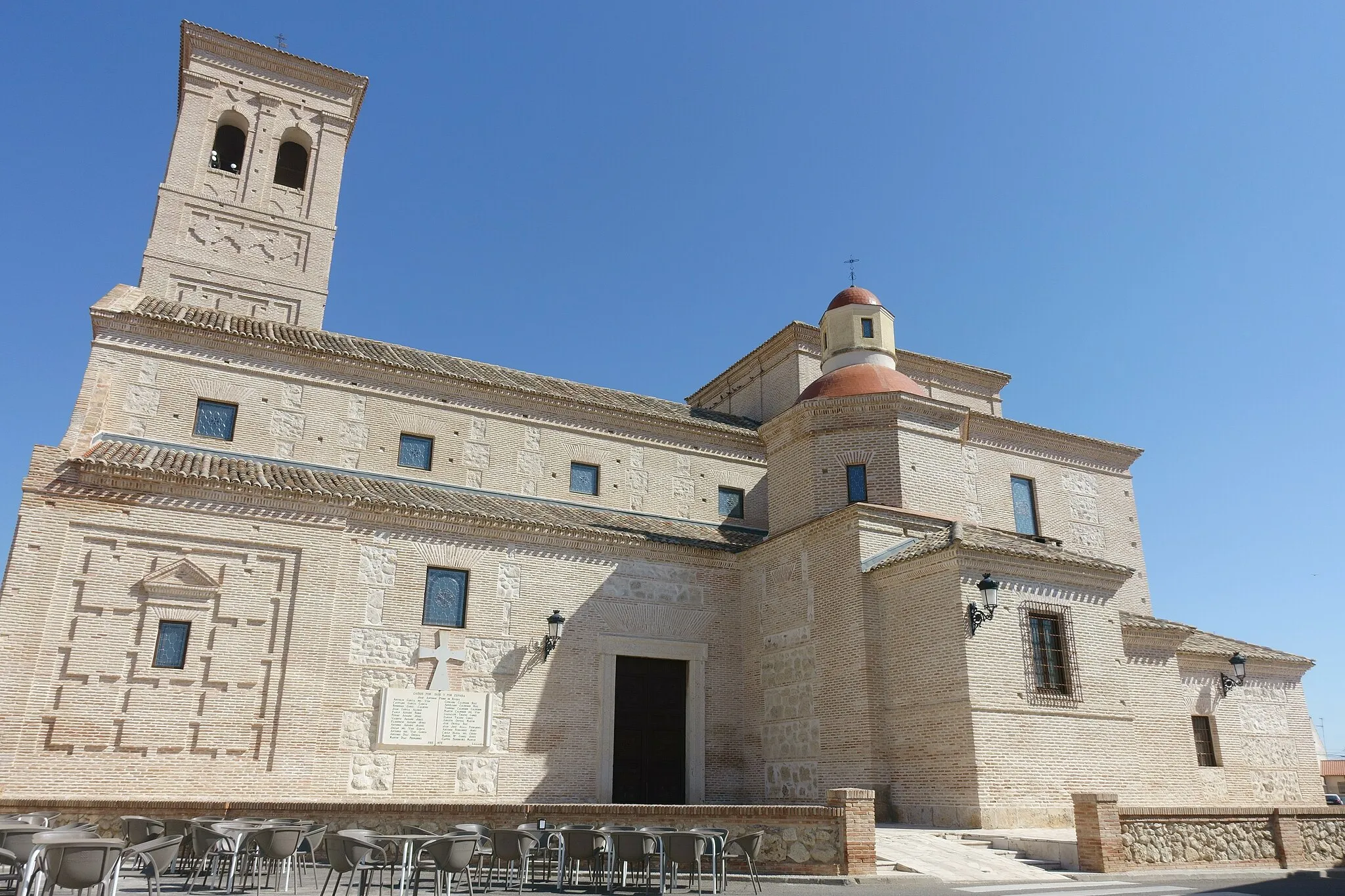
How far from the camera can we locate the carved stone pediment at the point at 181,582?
1381 centimetres

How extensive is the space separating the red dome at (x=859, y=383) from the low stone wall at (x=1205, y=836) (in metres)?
8.63

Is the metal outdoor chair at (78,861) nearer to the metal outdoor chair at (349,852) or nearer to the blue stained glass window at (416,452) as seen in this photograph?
the metal outdoor chair at (349,852)

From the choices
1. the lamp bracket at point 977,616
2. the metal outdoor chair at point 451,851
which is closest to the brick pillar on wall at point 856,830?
the metal outdoor chair at point 451,851

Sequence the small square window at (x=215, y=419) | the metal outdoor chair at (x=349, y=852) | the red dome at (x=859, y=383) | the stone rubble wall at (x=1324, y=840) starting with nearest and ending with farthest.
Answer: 1. the metal outdoor chair at (x=349, y=852)
2. the stone rubble wall at (x=1324, y=840)
3. the small square window at (x=215, y=419)
4. the red dome at (x=859, y=383)

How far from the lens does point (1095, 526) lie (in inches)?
912

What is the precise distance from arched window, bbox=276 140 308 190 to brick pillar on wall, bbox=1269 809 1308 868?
23.4 meters

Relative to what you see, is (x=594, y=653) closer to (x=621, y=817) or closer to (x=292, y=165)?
(x=621, y=817)

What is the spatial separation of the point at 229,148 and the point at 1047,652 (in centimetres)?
2181

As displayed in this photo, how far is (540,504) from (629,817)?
868 centimetres

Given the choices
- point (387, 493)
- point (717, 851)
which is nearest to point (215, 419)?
point (387, 493)

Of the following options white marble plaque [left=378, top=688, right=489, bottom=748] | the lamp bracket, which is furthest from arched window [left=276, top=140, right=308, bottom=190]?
the lamp bracket

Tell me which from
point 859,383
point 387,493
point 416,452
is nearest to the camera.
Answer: point 387,493

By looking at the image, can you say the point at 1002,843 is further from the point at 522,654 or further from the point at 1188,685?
the point at 1188,685

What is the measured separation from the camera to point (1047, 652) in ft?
48.2
